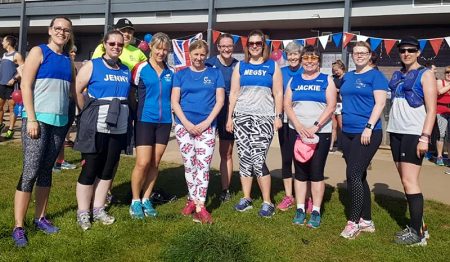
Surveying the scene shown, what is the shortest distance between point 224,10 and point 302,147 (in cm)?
970

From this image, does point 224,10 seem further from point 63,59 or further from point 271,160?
point 63,59

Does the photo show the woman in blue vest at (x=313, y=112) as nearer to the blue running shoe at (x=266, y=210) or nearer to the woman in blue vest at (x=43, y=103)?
the blue running shoe at (x=266, y=210)

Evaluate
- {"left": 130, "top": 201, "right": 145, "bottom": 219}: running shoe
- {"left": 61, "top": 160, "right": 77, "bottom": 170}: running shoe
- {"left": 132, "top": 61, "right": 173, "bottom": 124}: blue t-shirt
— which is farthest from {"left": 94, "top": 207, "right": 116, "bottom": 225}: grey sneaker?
{"left": 61, "top": 160, "right": 77, "bottom": 170}: running shoe

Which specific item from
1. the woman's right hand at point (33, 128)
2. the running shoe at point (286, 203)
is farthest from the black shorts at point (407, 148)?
the woman's right hand at point (33, 128)

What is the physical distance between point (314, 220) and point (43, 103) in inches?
111

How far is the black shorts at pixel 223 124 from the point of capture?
489 centimetres

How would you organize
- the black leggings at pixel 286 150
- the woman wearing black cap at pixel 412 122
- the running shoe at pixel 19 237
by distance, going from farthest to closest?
the black leggings at pixel 286 150, the woman wearing black cap at pixel 412 122, the running shoe at pixel 19 237

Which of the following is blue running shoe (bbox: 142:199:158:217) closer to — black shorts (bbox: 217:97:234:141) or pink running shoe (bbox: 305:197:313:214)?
black shorts (bbox: 217:97:234:141)

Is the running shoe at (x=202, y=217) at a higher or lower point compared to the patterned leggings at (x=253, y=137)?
lower

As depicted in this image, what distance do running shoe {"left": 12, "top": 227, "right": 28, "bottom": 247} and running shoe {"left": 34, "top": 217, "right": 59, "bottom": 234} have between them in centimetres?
25

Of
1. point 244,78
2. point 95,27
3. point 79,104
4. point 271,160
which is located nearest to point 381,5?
point 271,160

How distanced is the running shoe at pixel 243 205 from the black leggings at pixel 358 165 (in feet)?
3.82

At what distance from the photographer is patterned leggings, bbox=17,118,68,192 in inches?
136

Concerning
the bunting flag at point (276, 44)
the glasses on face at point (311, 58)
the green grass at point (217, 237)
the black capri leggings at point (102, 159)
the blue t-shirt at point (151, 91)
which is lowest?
the green grass at point (217, 237)
